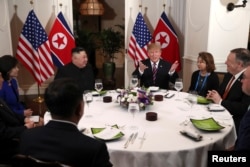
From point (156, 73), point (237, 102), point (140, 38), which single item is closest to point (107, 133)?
point (237, 102)

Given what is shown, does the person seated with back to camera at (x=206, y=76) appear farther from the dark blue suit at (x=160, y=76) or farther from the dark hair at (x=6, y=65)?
the dark hair at (x=6, y=65)

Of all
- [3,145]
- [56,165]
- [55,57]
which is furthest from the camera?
[55,57]

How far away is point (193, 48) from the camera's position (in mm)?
4645

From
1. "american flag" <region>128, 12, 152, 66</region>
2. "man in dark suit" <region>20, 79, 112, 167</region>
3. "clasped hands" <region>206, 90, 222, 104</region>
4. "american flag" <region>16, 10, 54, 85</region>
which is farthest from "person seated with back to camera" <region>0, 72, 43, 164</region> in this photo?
"american flag" <region>128, 12, 152, 66</region>

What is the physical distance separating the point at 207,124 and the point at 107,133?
0.77 m

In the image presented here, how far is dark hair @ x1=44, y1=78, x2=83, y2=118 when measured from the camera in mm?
1255

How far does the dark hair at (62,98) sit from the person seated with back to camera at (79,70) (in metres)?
2.24

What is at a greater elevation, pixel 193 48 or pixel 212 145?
pixel 193 48

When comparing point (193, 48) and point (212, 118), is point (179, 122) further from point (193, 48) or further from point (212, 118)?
point (193, 48)

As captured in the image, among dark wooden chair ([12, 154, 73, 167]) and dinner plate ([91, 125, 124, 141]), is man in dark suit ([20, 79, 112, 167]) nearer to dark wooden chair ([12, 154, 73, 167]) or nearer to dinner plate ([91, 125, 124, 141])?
dark wooden chair ([12, 154, 73, 167])

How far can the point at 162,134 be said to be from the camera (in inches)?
76.4

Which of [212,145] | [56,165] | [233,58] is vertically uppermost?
[233,58]

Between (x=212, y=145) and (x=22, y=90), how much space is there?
487 centimetres

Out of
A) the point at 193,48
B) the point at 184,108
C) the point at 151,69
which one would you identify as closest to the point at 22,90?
the point at 151,69
